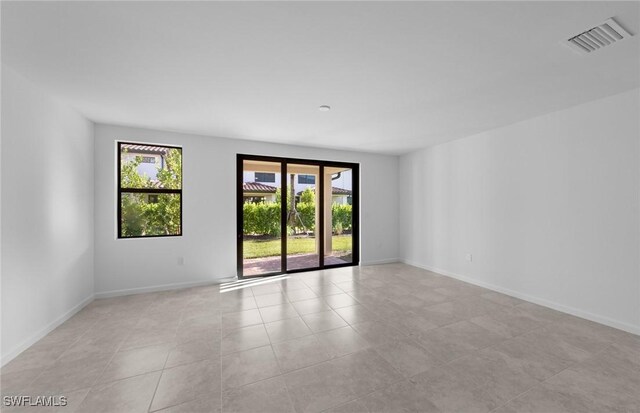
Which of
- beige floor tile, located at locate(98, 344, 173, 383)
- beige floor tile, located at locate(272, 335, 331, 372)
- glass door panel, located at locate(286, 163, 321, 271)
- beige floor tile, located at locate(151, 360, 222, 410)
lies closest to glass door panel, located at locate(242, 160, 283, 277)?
glass door panel, located at locate(286, 163, 321, 271)

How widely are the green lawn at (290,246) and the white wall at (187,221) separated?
0.37 metres

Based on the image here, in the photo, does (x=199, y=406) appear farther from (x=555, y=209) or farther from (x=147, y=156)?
(x=555, y=209)

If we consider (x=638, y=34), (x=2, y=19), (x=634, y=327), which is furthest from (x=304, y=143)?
(x=634, y=327)

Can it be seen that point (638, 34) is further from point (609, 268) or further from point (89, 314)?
point (89, 314)

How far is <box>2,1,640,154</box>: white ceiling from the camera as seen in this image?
1.60 metres

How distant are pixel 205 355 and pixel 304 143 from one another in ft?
12.5

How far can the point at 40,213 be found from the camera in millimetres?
2645

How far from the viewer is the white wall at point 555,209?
2771mm

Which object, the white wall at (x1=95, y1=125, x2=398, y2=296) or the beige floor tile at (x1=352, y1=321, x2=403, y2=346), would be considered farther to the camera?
the white wall at (x1=95, y1=125, x2=398, y2=296)

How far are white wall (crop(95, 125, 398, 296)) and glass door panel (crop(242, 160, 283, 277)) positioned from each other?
27 cm

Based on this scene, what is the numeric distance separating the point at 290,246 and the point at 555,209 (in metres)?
4.33

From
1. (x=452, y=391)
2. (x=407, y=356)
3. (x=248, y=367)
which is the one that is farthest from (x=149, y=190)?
(x=452, y=391)

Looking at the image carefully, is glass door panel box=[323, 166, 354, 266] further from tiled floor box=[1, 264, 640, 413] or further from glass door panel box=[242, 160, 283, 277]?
tiled floor box=[1, 264, 640, 413]
